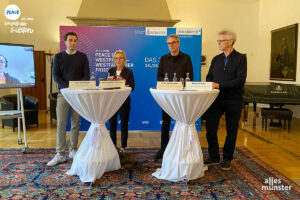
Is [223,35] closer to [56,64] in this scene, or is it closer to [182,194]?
[182,194]

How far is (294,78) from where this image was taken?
6.33m

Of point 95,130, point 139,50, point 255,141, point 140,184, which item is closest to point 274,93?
point 255,141

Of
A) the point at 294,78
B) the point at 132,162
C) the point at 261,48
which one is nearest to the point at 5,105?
the point at 132,162

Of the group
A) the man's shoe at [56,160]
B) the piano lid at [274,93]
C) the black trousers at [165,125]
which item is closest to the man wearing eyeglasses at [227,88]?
the black trousers at [165,125]

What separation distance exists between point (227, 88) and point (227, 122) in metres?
0.44

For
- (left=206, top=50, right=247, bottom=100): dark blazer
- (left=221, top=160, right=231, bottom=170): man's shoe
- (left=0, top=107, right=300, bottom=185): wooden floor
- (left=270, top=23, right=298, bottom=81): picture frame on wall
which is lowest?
(left=0, top=107, right=300, bottom=185): wooden floor

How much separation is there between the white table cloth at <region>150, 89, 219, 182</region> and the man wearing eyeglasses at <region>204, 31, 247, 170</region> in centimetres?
34

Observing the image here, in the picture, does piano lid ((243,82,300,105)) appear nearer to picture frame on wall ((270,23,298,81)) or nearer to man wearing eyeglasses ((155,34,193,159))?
picture frame on wall ((270,23,298,81))

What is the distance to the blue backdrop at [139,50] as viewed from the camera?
15.2 feet

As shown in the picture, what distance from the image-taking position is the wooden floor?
10.8 feet

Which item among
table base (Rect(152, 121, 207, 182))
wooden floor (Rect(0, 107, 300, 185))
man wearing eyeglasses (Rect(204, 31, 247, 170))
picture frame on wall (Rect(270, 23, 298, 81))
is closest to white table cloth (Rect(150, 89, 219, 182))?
table base (Rect(152, 121, 207, 182))

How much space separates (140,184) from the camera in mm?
2520

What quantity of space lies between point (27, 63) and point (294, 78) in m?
6.11

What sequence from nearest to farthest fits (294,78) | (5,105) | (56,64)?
1. (56,64)
2. (5,105)
3. (294,78)
